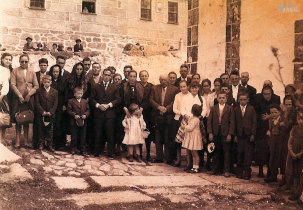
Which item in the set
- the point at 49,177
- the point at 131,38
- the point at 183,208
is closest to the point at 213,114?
the point at 183,208

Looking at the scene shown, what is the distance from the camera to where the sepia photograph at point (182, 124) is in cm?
393

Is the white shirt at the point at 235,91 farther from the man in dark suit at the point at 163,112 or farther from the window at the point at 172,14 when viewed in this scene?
the window at the point at 172,14

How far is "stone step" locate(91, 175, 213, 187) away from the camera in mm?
4055

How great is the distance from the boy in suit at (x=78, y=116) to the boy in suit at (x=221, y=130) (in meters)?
1.93

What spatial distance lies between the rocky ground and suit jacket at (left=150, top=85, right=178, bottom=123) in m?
0.97

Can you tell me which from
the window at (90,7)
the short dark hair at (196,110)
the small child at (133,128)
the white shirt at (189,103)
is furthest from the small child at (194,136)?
the window at (90,7)

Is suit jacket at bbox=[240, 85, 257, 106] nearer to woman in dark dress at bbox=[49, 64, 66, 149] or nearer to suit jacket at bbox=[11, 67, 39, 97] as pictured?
woman in dark dress at bbox=[49, 64, 66, 149]

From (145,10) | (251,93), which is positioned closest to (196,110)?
(251,93)

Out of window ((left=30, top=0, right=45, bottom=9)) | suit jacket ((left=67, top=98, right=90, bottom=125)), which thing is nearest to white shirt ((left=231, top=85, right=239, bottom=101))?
suit jacket ((left=67, top=98, right=90, bottom=125))

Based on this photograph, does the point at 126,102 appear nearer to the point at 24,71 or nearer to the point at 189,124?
the point at 189,124

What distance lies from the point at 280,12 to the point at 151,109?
2457 mm

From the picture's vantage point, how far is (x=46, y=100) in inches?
211

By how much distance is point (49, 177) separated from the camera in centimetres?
415

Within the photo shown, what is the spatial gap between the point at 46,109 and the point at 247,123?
3017mm
